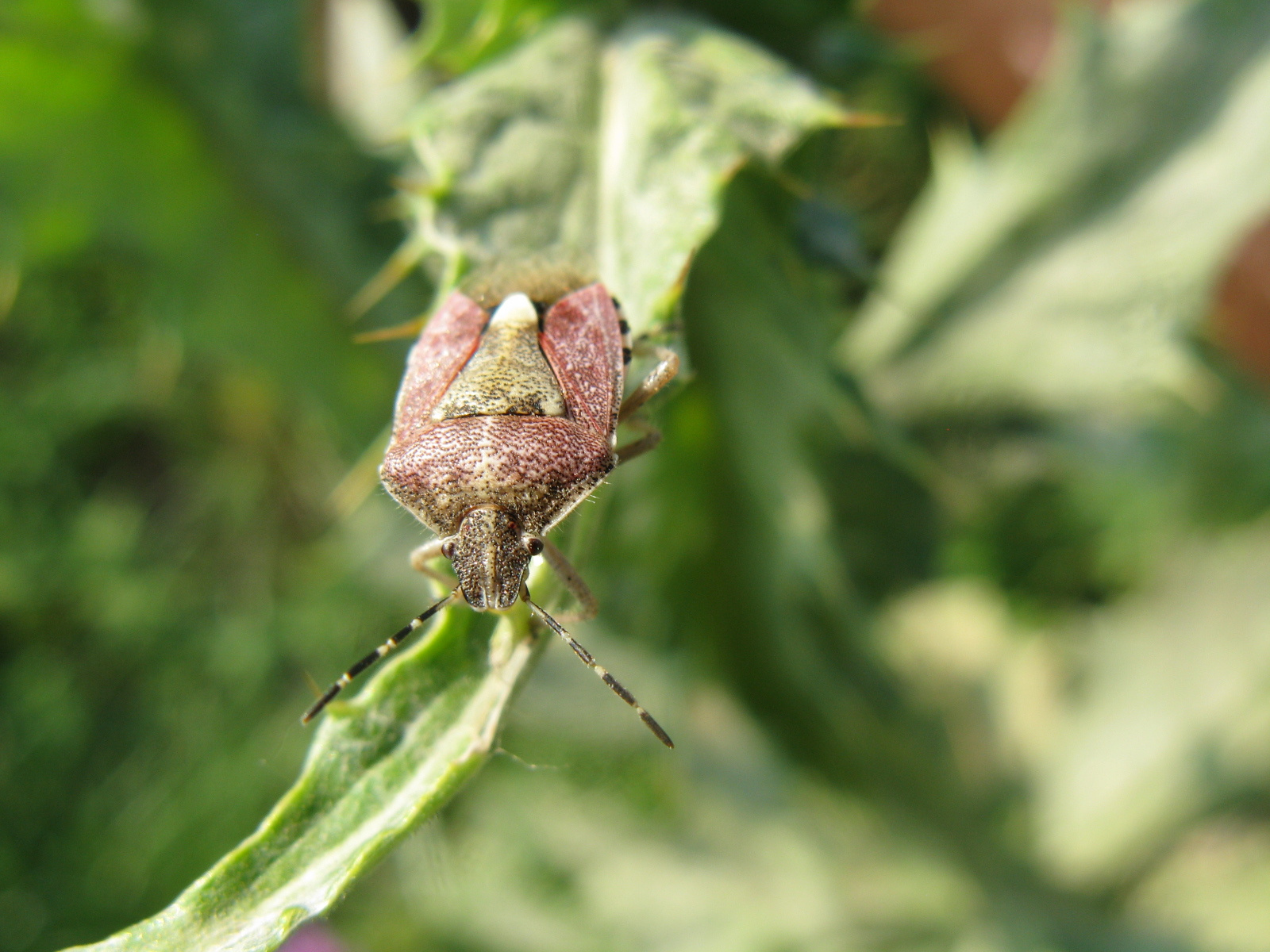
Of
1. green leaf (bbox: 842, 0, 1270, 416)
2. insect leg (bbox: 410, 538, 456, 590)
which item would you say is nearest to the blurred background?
green leaf (bbox: 842, 0, 1270, 416)

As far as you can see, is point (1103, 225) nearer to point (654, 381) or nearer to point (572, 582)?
point (654, 381)

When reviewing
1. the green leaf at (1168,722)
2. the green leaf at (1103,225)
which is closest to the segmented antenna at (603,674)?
the green leaf at (1103,225)

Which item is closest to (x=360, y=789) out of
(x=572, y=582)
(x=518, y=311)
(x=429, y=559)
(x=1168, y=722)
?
(x=572, y=582)

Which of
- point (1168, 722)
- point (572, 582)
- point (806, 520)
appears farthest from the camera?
point (1168, 722)

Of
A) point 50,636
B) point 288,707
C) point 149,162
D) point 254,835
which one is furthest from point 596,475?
point 50,636

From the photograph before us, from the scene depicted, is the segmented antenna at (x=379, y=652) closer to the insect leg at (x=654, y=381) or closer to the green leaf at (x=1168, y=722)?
the insect leg at (x=654, y=381)
